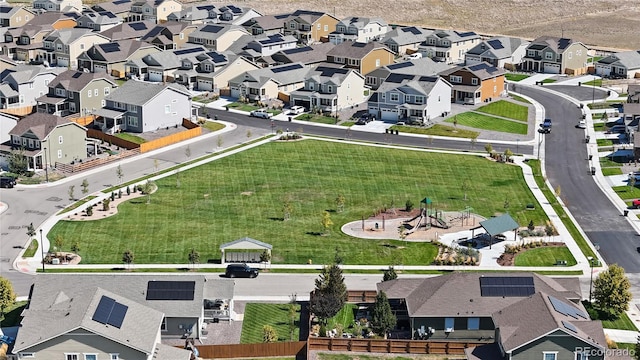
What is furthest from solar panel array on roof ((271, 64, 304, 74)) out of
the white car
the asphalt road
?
the asphalt road

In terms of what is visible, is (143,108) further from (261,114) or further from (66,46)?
(66,46)

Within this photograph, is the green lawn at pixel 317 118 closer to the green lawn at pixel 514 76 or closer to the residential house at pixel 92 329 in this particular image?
the green lawn at pixel 514 76

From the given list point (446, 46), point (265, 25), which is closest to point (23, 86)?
point (265, 25)

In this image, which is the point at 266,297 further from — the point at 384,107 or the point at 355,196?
the point at 384,107

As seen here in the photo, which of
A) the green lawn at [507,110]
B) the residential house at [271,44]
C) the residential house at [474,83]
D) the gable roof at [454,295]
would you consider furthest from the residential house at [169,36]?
the gable roof at [454,295]

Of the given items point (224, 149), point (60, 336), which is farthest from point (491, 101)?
point (60, 336)

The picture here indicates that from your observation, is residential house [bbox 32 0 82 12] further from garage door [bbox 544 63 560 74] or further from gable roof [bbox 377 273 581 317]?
gable roof [bbox 377 273 581 317]
